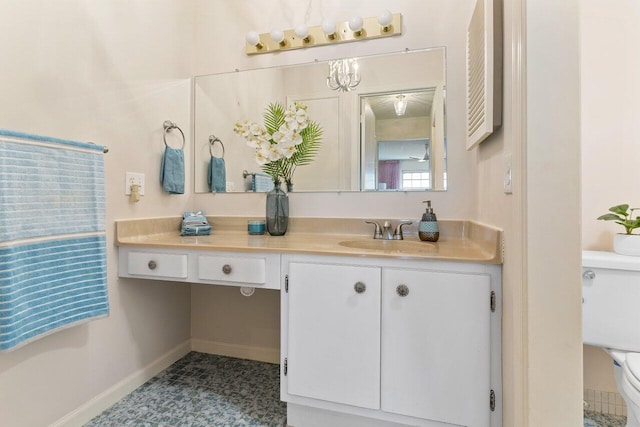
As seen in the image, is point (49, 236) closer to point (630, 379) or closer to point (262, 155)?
point (262, 155)

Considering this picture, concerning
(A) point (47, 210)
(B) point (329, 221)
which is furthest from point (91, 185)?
(B) point (329, 221)

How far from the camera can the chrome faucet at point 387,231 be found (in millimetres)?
1702

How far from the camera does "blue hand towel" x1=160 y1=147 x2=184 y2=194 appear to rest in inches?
73.5

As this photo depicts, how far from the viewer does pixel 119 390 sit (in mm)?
A: 1600

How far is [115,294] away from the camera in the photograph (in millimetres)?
1585

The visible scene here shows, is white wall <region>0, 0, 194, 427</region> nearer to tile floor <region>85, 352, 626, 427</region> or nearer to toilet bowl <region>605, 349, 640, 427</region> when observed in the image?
tile floor <region>85, 352, 626, 427</region>

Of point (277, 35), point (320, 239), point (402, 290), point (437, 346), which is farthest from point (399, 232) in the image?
point (277, 35)

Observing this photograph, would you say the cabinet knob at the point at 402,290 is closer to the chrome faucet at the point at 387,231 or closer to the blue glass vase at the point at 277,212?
the chrome faucet at the point at 387,231

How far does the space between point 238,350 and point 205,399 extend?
17.2 inches

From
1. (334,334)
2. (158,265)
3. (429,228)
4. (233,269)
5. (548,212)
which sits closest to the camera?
(548,212)

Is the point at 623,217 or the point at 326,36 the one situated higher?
the point at 326,36

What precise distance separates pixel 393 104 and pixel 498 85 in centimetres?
74

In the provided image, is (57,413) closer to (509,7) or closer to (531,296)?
(531,296)

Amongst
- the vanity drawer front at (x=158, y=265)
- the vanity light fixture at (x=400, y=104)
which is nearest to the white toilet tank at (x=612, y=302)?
the vanity light fixture at (x=400, y=104)
